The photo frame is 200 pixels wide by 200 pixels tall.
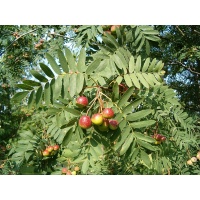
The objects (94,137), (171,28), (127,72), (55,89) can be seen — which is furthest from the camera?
(171,28)

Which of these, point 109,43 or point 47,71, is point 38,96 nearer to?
point 47,71

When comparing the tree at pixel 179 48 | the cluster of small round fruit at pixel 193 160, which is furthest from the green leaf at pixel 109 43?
the tree at pixel 179 48

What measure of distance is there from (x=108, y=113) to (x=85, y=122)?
0.36ft

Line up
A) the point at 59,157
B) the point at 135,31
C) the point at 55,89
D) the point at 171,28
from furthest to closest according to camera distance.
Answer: the point at 171,28, the point at 59,157, the point at 135,31, the point at 55,89

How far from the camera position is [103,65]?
120cm

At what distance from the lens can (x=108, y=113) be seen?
116cm

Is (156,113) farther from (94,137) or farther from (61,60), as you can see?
(61,60)

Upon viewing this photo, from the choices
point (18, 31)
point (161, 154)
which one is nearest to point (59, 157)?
point (161, 154)

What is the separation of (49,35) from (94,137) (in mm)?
2400

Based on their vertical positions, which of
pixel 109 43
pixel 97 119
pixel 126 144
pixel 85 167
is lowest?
pixel 85 167

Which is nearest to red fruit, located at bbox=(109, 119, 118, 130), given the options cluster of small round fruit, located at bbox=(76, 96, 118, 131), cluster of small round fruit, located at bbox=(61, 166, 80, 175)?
cluster of small round fruit, located at bbox=(76, 96, 118, 131)

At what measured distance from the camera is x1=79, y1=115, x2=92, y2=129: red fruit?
1.15 metres

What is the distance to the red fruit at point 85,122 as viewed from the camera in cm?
115

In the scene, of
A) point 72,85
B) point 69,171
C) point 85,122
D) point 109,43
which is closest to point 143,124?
point 85,122
